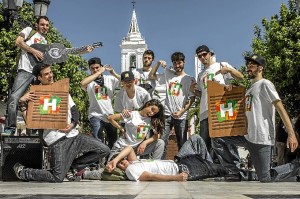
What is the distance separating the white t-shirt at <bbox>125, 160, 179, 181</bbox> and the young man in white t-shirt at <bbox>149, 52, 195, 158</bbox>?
5.93 ft

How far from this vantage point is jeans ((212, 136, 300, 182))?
7.39 metres

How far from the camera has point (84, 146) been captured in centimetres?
779

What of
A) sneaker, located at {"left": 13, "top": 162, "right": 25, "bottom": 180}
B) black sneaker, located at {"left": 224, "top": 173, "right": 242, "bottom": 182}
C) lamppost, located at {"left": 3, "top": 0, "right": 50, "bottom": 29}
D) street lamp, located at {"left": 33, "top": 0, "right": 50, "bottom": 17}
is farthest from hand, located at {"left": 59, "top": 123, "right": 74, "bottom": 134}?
street lamp, located at {"left": 33, "top": 0, "right": 50, "bottom": 17}

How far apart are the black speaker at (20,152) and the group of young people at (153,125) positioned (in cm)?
41

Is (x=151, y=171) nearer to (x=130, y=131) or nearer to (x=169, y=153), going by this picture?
(x=130, y=131)

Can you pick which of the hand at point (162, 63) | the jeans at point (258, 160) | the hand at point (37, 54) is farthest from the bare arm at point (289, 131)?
the hand at point (37, 54)

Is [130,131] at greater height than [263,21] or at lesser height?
lesser

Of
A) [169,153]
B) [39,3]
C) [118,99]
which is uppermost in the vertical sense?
[39,3]

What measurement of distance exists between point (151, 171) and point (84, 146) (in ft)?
3.93

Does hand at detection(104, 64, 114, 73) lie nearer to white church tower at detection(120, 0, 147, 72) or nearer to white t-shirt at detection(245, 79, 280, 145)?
white t-shirt at detection(245, 79, 280, 145)

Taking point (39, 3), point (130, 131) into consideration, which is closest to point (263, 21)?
point (39, 3)

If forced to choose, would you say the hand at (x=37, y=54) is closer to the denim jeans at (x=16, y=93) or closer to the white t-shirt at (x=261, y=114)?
the denim jeans at (x=16, y=93)

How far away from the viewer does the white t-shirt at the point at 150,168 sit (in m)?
7.36

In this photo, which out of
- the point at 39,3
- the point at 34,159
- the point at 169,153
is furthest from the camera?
the point at 169,153
